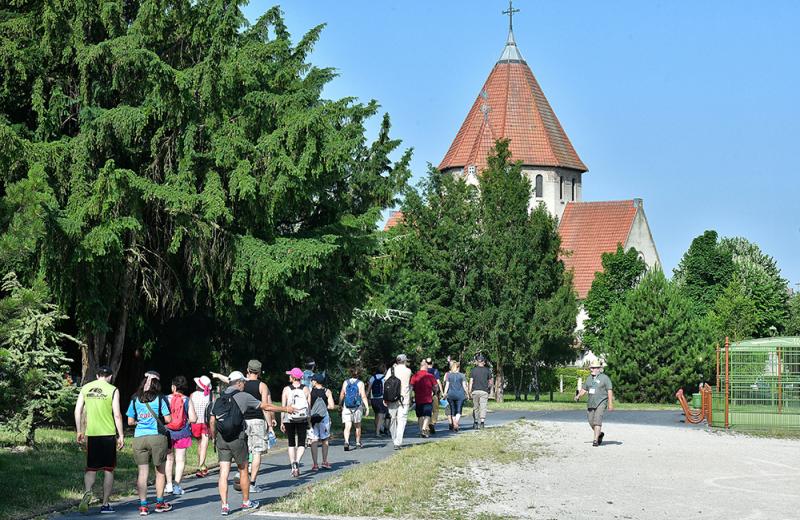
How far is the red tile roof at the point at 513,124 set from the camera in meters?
105

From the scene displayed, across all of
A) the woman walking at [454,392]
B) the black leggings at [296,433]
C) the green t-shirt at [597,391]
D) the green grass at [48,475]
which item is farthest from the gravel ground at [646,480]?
the green grass at [48,475]

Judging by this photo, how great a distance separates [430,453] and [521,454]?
76.9 inches

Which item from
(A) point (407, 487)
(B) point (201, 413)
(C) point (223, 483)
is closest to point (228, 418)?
(C) point (223, 483)

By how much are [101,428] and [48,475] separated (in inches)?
144

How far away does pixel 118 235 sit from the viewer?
25297mm

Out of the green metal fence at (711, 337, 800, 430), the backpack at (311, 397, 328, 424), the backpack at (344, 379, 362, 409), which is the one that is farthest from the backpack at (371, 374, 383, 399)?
the green metal fence at (711, 337, 800, 430)

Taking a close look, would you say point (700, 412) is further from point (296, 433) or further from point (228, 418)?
point (228, 418)

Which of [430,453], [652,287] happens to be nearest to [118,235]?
[430,453]

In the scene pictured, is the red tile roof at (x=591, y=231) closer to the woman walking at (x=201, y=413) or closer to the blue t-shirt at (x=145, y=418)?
the woman walking at (x=201, y=413)

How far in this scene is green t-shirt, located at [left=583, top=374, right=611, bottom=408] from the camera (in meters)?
27.0

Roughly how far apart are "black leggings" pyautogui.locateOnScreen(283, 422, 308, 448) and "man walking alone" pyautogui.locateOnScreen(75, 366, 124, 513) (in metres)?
4.34

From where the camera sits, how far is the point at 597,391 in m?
27.1

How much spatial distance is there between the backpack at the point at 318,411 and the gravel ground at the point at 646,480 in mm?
2584

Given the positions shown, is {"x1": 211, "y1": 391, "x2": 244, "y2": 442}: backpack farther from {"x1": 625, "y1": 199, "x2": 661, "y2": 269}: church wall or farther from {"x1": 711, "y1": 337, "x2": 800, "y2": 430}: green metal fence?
{"x1": 625, "y1": 199, "x2": 661, "y2": 269}: church wall
